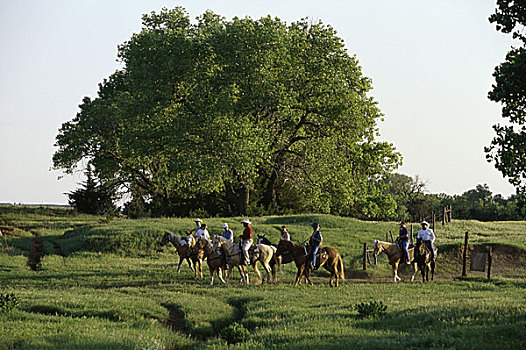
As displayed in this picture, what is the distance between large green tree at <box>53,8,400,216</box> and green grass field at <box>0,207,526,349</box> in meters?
5.93

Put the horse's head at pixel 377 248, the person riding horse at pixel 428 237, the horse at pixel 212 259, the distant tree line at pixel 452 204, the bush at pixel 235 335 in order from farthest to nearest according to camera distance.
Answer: the distant tree line at pixel 452 204 < the person riding horse at pixel 428 237 < the horse's head at pixel 377 248 < the horse at pixel 212 259 < the bush at pixel 235 335

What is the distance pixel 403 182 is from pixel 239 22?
304ft

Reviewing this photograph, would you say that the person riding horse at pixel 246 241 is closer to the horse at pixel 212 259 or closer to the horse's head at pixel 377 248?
the horse at pixel 212 259

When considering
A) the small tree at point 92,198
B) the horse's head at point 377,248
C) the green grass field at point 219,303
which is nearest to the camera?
the green grass field at point 219,303

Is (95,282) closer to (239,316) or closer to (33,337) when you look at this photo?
(239,316)

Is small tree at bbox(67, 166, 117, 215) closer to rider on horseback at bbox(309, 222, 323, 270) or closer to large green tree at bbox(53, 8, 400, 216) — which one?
large green tree at bbox(53, 8, 400, 216)

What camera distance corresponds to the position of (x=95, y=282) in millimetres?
27953

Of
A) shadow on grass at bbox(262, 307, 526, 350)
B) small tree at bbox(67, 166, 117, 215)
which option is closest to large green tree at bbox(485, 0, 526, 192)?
shadow on grass at bbox(262, 307, 526, 350)

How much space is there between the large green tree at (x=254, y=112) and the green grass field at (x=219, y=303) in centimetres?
593

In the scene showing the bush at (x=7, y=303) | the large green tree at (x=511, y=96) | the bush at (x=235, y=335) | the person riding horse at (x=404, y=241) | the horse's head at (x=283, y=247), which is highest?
the large green tree at (x=511, y=96)

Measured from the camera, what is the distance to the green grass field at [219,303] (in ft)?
46.3

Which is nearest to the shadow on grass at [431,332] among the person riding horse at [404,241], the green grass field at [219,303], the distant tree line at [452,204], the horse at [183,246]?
the green grass field at [219,303]

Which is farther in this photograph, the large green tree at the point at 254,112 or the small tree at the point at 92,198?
the small tree at the point at 92,198

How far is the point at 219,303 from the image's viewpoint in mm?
21672
